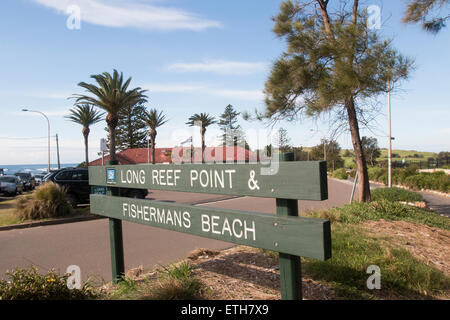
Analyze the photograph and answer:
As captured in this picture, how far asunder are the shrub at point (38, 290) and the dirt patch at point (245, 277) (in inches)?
49.6

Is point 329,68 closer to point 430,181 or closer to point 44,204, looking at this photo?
point 44,204

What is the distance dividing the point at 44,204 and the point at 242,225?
1050 centimetres

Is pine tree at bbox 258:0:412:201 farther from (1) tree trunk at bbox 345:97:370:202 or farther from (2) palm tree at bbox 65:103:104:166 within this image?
(2) palm tree at bbox 65:103:104:166

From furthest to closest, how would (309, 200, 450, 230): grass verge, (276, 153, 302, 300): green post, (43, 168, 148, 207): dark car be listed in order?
(43, 168, 148, 207): dark car
(309, 200, 450, 230): grass verge
(276, 153, 302, 300): green post

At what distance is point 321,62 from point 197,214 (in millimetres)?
8063

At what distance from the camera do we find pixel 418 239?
612 cm

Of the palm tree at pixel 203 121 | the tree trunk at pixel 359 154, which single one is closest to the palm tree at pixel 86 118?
the palm tree at pixel 203 121

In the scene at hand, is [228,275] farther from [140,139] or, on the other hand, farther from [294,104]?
[140,139]

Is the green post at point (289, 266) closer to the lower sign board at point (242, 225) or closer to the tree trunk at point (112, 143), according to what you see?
the lower sign board at point (242, 225)

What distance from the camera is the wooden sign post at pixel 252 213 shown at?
6.68 ft

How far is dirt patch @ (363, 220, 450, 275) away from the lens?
486cm

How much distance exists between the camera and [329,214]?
24.3ft

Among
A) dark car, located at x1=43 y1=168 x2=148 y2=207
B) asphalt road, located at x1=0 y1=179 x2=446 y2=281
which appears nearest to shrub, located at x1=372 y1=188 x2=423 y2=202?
asphalt road, located at x1=0 y1=179 x2=446 y2=281

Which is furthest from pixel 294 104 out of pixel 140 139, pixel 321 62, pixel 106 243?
pixel 140 139
